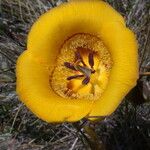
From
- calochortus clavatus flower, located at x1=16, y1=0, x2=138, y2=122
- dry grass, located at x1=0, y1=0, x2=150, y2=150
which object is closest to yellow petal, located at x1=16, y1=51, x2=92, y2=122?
calochortus clavatus flower, located at x1=16, y1=0, x2=138, y2=122

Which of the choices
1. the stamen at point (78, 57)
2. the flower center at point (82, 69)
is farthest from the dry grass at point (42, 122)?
the stamen at point (78, 57)

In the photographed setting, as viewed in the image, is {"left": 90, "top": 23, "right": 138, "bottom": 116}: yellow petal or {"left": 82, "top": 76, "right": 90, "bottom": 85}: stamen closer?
{"left": 90, "top": 23, "right": 138, "bottom": 116}: yellow petal

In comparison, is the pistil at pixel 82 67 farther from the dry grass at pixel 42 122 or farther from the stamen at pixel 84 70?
the dry grass at pixel 42 122

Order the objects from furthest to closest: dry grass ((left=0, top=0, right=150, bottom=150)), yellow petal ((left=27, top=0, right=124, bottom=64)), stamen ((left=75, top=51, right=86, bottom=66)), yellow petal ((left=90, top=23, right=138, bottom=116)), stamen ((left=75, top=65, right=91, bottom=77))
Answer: dry grass ((left=0, top=0, right=150, bottom=150)) → stamen ((left=75, top=51, right=86, bottom=66)) → stamen ((left=75, top=65, right=91, bottom=77)) → yellow petal ((left=27, top=0, right=124, bottom=64)) → yellow petal ((left=90, top=23, right=138, bottom=116))

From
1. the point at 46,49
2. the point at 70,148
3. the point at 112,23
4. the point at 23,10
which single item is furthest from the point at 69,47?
the point at 23,10

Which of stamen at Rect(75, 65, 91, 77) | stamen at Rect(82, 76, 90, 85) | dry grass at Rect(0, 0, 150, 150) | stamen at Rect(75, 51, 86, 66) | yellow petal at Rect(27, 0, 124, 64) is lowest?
dry grass at Rect(0, 0, 150, 150)

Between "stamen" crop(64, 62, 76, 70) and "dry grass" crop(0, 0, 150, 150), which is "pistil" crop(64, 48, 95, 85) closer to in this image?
"stamen" crop(64, 62, 76, 70)

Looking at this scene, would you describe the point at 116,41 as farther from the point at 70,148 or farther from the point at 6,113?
the point at 6,113
